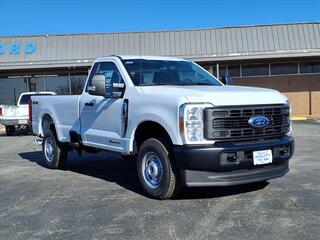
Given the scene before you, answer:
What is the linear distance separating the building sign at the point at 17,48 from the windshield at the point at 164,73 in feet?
62.2

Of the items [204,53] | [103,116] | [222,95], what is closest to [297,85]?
[204,53]

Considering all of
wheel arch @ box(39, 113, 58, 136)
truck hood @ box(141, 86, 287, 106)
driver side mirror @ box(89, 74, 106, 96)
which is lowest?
wheel arch @ box(39, 113, 58, 136)

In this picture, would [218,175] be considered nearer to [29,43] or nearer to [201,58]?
[201,58]

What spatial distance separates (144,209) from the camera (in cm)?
654

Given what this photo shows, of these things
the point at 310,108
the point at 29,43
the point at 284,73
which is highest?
the point at 29,43

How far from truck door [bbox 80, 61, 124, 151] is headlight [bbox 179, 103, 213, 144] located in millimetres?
1570

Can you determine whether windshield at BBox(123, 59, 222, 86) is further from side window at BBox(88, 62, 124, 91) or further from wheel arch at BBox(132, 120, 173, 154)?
wheel arch at BBox(132, 120, 173, 154)

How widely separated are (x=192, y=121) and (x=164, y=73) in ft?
6.60

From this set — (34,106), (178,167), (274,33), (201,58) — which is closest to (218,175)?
(178,167)

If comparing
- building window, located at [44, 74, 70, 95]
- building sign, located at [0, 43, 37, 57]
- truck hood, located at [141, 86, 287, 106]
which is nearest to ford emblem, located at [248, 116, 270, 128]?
truck hood, located at [141, 86, 287, 106]

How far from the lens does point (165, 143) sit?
277 inches

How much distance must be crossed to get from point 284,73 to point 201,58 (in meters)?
5.14

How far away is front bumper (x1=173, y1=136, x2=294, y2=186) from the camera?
6465 millimetres

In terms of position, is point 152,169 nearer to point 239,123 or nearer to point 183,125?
point 183,125
